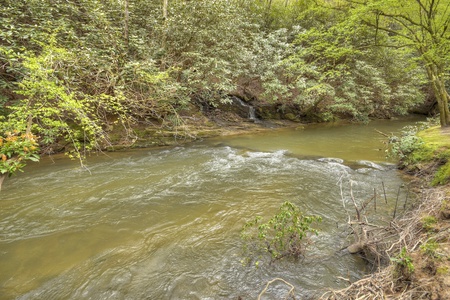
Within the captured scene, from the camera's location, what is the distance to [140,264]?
362cm

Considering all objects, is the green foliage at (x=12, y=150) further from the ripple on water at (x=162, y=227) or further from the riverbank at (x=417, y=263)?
the riverbank at (x=417, y=263)

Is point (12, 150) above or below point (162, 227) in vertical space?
above

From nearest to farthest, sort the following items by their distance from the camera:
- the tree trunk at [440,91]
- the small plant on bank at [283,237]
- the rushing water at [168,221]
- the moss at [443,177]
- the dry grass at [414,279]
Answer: the dry grass at [414,279] < the rushing water at [168,221] < the small plant on bank at [283,237] < the moss at [443,177] < the tree trunk at [440,91]

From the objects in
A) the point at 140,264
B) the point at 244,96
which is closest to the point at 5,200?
the point at 140,264

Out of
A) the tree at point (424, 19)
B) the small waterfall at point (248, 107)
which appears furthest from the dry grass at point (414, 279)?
the small waterfall at point (248, 107)

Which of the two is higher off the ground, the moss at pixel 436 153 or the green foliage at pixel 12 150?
the green foliage at pixel 12 150

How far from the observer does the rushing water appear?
10.7 feet

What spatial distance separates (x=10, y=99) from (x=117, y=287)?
8.58 meters

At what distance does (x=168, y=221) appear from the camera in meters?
4.81

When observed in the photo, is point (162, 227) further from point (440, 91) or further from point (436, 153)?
point (440, 91)

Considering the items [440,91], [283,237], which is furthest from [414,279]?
[440,91]

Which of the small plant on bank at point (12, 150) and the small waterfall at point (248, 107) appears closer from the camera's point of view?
the small plant on bank at point (12, 150)

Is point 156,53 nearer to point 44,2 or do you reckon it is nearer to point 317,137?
point 44,2

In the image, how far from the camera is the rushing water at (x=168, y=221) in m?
3.25
